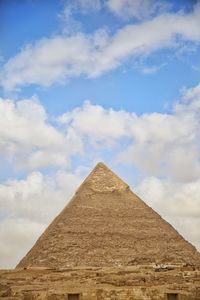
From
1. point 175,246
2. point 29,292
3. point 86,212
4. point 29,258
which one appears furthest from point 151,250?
point 29,292

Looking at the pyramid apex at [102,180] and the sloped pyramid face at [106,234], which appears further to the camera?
the pyramid apex at [102,180]

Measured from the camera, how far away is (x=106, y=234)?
5512 centimetres

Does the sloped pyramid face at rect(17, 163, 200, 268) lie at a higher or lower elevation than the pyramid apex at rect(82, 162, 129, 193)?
lower

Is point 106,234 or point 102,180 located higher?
point 102,180

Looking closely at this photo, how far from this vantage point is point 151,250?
54.7m

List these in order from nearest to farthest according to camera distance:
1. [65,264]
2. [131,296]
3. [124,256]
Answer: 1. [131,296]
2. [65,264]
3. [124,256]

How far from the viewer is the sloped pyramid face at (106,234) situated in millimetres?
51344

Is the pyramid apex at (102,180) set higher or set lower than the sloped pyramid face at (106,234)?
higher

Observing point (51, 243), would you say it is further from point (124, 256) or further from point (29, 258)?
point (124, 256)

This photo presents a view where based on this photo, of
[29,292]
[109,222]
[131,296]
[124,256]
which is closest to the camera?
[131,296]

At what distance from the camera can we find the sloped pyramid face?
51.3 metres

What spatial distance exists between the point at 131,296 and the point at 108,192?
40.8 meters

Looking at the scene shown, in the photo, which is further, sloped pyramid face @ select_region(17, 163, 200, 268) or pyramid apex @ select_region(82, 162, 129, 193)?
pyramid apex @ select_region(82, 162, 129, 193)

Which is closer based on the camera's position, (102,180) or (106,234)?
(106,234)
